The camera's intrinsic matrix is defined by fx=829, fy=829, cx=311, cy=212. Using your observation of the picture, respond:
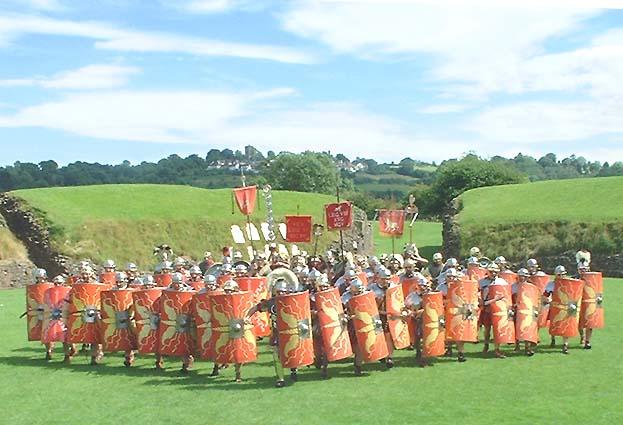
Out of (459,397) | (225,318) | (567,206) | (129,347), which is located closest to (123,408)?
(225,318)

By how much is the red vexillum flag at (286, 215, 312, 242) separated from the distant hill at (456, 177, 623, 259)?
18583 mm

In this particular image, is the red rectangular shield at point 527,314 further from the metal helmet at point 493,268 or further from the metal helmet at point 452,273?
the metal helmet at point 452,273

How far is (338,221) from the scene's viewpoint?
2361 cm

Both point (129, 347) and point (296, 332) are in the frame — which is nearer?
point (296, 332)

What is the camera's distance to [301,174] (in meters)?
98.1

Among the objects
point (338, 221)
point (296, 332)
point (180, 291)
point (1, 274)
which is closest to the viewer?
point (296, 332)

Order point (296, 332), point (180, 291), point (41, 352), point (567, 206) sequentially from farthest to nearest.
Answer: point (567, 206) < point (41, 352) < point (180, 291) < point (296, 332)

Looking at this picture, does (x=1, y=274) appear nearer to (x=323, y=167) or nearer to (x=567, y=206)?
(x=567, y=206)

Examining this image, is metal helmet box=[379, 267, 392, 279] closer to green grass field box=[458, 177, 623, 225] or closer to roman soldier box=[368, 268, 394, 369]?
roman soldier box=[368, 268, 394, 369]

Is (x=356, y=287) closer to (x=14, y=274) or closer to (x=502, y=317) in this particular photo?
(x=502, y=317)

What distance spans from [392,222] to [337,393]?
13366 mm

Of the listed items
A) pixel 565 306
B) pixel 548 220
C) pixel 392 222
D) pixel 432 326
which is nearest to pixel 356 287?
pixel 432 326

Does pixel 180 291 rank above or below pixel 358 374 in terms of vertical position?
above

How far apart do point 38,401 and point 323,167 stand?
89573mm
